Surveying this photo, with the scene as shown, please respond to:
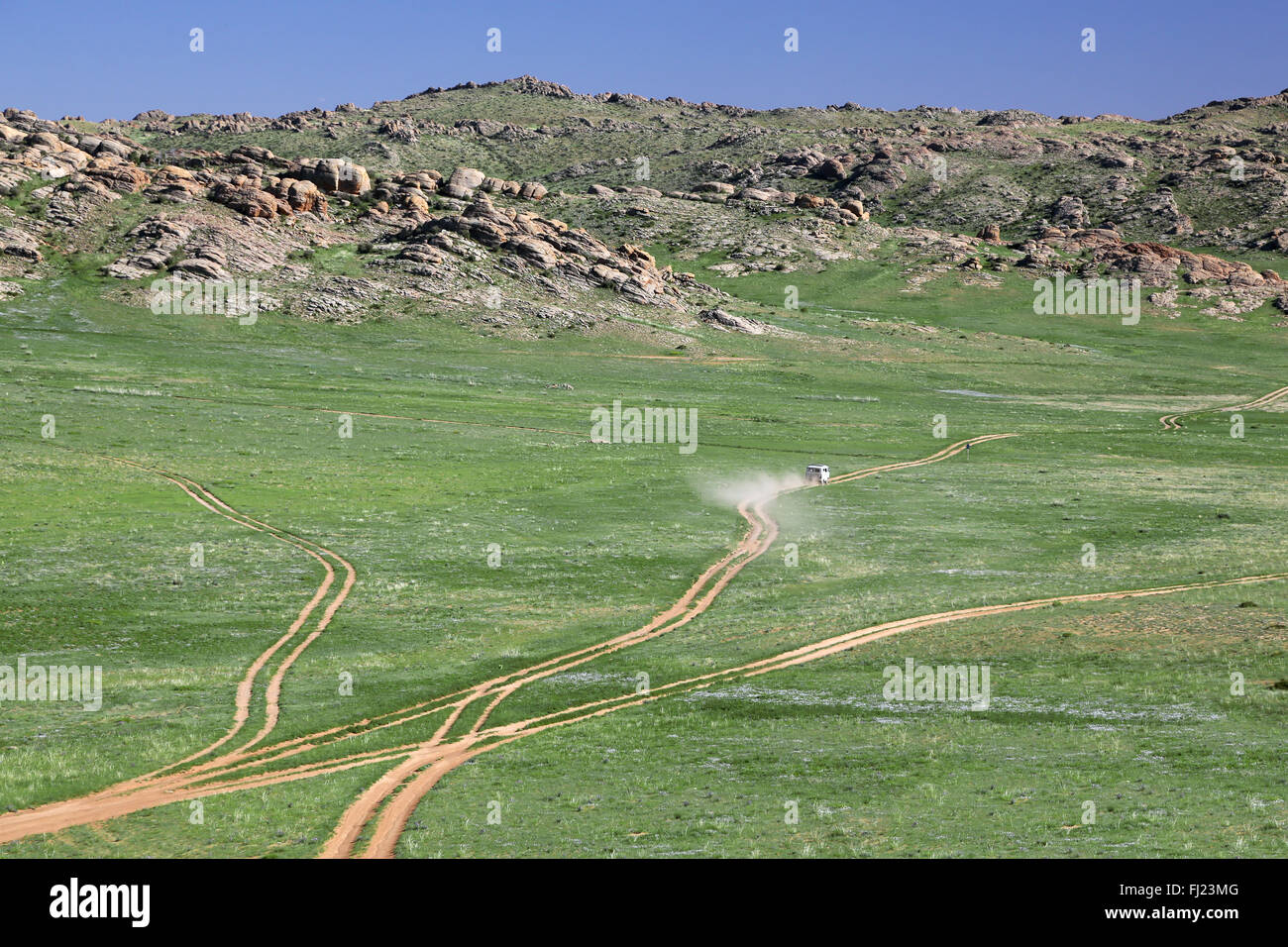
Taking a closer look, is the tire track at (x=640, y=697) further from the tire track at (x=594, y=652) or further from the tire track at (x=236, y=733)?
the tire track at (x=236, y=733)

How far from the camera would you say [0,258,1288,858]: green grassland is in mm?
29609

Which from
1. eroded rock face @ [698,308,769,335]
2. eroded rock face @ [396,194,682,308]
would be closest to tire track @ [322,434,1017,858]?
eroded rock face @ [698,308,769,335]

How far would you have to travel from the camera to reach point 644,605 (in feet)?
182

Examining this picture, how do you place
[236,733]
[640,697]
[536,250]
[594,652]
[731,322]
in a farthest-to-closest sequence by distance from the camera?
1. [536,250]
2. [731,322]
3. [594,652]
4. [640,697]
5. [236,733]

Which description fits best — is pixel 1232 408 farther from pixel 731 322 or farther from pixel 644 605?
pixel 644 605

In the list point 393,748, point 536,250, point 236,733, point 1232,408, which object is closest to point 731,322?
point 536,250

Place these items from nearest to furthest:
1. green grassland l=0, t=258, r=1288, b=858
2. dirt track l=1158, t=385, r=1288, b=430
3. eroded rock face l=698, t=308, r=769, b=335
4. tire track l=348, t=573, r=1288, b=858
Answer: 1. green grassland l=0, t=258, r=1288, b=858
2. tire track l=348, t=573, r=1288, b=858
3. dirt track l=1158, t=385, r=1288, b=430
4. eroded rock face l=698, t=308, r=769, b=335

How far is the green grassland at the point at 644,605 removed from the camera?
29.6m

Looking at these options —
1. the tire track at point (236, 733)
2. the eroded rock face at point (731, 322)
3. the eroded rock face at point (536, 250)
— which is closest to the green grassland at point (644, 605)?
the tire track at point (236, 733)

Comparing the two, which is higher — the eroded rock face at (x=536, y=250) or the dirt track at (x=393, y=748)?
the eroded rock face at (x=536, y=250)

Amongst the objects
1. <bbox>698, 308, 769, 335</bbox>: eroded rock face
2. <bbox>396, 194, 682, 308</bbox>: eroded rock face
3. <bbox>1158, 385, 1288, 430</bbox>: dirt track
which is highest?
<bbox>396, 194, 682, 308</bbox>: eroded rock face

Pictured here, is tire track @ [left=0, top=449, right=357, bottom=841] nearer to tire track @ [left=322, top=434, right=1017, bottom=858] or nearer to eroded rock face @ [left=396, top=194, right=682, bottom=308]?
tire track @ [left=322, top=434, right=1017, bottom=858]

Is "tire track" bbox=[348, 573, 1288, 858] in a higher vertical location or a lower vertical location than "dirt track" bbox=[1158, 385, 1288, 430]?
lower

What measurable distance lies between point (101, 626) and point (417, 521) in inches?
987
